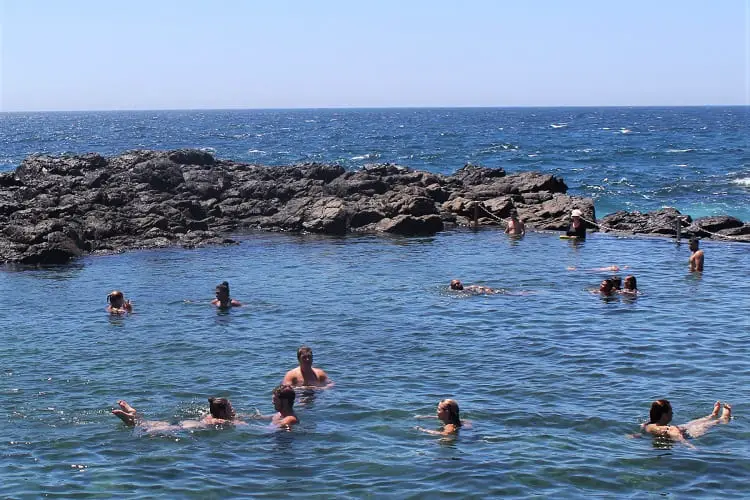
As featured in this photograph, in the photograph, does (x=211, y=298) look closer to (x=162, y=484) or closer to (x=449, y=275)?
(x=449, y=275)

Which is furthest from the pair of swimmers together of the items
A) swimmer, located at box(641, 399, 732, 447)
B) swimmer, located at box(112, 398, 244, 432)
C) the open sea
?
swimmer, located at box(641, 399, 732, 447)

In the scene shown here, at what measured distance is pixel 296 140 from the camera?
4547 inches

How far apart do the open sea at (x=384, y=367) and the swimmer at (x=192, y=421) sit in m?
0.25

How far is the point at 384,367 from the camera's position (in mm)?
18766

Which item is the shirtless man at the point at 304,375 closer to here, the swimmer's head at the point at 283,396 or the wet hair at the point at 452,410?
the swimmer's head at the point at 283,396

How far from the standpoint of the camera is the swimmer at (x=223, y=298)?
77.6ft

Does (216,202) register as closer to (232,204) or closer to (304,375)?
(232,204)

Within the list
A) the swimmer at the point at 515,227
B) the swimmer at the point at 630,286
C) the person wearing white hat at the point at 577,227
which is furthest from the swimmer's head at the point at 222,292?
the person wearing white hat at the point at 577,227

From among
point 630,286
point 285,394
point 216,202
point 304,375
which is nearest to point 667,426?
point 285,394

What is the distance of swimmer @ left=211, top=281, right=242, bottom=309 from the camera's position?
931 inches

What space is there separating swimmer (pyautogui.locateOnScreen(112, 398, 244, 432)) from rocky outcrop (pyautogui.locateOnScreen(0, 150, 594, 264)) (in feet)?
60.0

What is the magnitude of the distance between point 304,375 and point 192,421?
8.99 feet

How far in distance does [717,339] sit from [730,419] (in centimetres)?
568

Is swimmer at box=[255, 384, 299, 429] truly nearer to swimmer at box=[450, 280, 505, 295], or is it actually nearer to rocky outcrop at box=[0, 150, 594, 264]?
swimmer at box=[450, 280, 505, 295]
